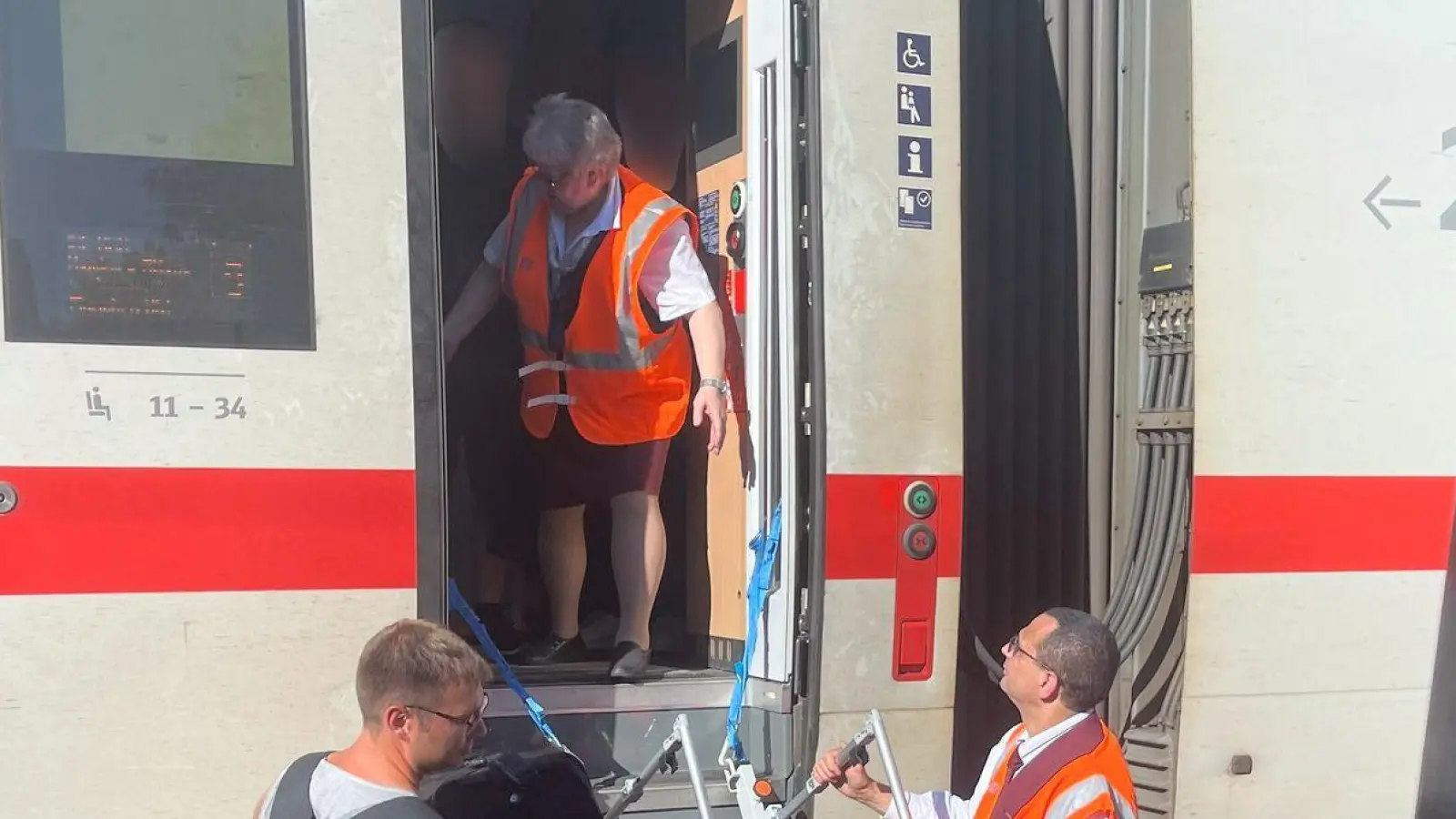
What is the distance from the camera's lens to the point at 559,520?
394 centimetres

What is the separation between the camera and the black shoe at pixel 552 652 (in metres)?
3.82

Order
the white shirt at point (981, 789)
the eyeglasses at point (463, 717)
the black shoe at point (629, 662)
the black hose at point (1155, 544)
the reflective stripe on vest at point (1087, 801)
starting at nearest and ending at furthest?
the eyeglasses at point (463, 717) < the reflective stripe on vest at point (1087, 801) < the white shirt at point (981, 789) < the black hose at point (1155, 544) < the black shoe at point (629, 662)

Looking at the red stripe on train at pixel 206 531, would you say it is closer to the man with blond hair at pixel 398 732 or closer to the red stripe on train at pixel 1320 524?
the man with blond hair at pixel 398 732

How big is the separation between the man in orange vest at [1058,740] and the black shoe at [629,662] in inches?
38.1

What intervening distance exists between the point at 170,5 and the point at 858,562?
1.97m

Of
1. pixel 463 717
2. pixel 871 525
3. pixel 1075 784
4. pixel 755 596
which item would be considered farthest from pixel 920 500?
pixel 463 717

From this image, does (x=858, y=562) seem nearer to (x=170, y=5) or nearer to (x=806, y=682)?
(x=806, y=682)

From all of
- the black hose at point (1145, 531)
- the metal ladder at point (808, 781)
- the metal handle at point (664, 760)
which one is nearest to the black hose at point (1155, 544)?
the black hose at point (1145, 531)

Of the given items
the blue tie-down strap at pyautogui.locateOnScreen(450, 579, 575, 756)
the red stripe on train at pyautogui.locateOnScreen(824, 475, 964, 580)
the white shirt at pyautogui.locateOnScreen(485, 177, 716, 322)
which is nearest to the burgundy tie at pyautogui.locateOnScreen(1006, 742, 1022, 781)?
the red stripe on train at pyautogui.locateOnScreen(824, 475, 964, 580)

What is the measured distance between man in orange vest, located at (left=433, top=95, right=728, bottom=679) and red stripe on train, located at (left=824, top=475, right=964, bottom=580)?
658mm

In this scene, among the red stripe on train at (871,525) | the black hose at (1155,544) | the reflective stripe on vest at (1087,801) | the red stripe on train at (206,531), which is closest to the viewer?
the reflective stripe on vest at (1087,801)

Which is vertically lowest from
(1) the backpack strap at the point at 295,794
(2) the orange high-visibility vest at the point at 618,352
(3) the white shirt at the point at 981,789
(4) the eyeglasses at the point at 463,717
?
(3) the white shirt at the point at 981,789

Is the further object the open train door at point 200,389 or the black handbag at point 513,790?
the open train door at point 200,389

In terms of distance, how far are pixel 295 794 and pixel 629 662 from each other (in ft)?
5.87
